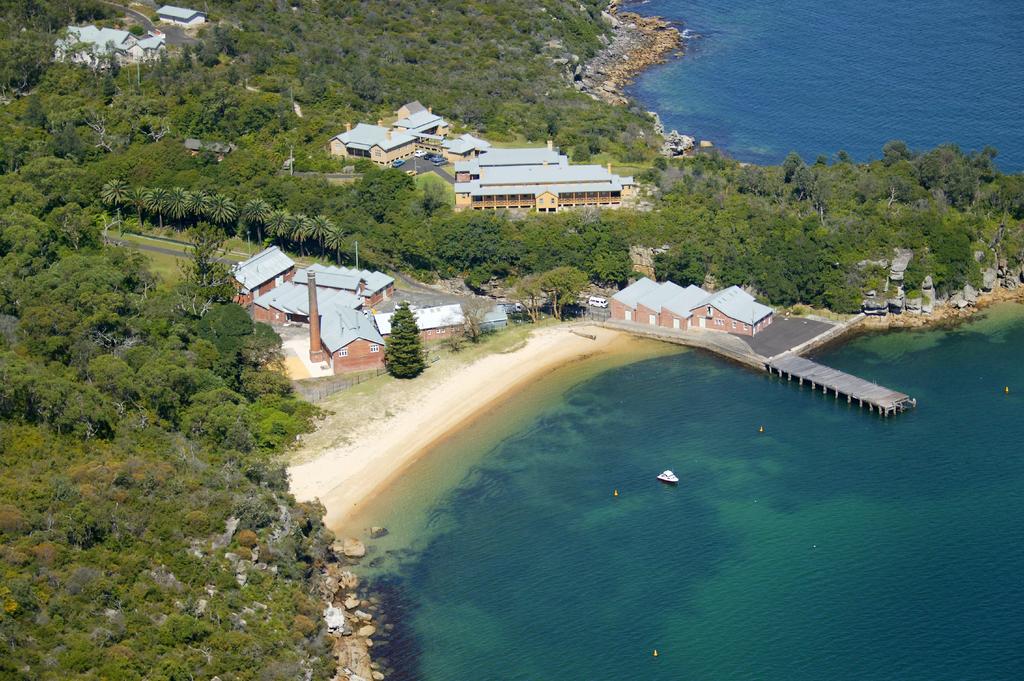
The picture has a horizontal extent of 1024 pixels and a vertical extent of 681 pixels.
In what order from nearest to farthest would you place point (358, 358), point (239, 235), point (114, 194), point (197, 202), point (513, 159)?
point (358, 358), point (197, 202), point (239, 235), point (114, 194), point (513, 159)

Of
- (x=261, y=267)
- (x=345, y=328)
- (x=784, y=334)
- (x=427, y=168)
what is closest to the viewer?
(x=345, y=328)

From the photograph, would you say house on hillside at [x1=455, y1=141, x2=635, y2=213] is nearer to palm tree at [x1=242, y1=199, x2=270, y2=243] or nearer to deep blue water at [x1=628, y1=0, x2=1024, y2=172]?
palm tree at [x1=242, y1=199, x2=270, y2=243]

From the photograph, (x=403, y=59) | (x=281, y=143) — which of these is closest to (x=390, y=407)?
(x=281, y=143)

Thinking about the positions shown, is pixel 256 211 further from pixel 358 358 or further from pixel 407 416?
pixel 407 416

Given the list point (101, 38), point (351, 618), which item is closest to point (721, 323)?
point (351, 618)

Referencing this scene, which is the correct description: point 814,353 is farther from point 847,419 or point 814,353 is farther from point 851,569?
point 851,569

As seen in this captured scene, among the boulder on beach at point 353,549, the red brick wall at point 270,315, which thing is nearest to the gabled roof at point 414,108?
the red brick wall at point 270,315

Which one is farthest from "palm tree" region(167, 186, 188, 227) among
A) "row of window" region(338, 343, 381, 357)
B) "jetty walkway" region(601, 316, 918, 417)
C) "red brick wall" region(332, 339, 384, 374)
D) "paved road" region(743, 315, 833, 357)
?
"paved road" region(743, 315, 833, 357)
